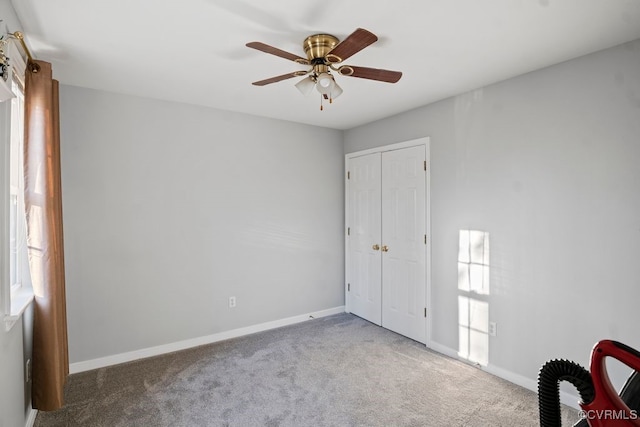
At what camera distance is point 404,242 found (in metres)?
3.79

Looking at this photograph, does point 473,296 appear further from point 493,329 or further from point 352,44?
point 352,44

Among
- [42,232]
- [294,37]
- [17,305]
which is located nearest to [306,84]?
[294,37]

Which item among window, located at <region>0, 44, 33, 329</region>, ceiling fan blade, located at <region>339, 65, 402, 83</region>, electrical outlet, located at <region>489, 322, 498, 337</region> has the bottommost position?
electrical outlet, located at <region>489, 322, 498, 337</region>

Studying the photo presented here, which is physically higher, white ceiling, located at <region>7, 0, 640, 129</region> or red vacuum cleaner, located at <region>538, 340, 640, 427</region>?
white ceiling, located at <region>7, 0, 640, 129</region>

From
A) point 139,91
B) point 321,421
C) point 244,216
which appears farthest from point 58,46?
point 321,421

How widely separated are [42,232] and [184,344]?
6.00 ft

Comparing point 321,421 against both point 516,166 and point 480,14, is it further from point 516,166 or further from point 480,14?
point 480,14

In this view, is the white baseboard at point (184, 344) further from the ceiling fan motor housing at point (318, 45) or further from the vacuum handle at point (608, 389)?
the vacuum handle at point (608, 389)

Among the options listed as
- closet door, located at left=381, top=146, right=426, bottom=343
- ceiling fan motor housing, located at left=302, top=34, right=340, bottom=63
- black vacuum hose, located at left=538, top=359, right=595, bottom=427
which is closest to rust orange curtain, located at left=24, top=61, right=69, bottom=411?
ceiling fan motor housing, located at left=302, top=34, right=340, bottom=63

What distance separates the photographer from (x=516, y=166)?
2785mm

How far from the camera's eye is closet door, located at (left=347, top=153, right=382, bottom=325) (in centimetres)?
414

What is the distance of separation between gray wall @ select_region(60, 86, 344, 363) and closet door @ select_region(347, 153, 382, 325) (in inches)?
10.9

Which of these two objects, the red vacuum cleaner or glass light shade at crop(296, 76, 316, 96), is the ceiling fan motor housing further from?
the red vacuum cleaner

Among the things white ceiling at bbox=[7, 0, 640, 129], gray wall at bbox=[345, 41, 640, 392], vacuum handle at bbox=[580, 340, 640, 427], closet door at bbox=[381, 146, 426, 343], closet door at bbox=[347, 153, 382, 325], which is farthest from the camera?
closet door at bbox=[347, 153, 382, 325]
